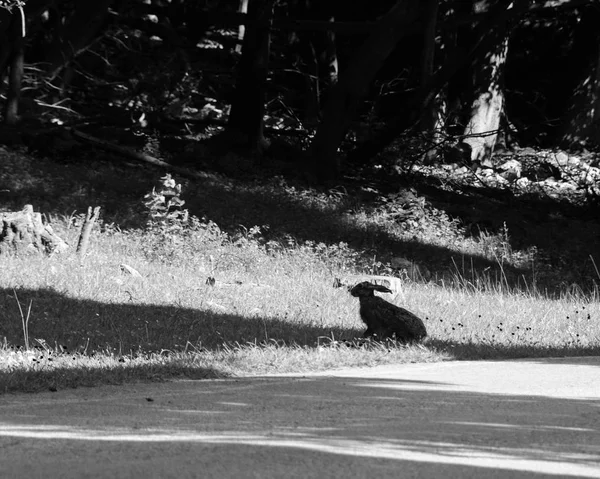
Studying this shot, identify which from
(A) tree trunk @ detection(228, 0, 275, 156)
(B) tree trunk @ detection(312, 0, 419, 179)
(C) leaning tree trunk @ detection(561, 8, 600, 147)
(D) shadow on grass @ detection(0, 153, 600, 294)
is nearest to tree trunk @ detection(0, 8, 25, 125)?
(D) shadow on grass @ detection(0, 153, 600, 294)

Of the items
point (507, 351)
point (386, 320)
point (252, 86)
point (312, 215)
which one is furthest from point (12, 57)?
point (507, 351)

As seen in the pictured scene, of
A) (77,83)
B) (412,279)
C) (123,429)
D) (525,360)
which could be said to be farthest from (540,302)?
(77,83)

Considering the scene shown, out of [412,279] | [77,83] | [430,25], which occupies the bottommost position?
[412,279]

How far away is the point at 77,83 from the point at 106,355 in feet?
64.4

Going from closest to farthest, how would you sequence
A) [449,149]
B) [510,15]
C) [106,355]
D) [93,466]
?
1. [93,466]
2. [106,355]
3. [510,15]
4. [449,149]

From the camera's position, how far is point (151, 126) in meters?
25.4

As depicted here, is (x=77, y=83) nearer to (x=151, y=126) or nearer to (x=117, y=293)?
(x=151, y=126)

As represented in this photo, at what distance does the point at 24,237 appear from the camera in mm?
14719

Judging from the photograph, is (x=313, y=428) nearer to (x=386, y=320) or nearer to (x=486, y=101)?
(x=386, y=320)

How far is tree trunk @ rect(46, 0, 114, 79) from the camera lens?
76.6 feet

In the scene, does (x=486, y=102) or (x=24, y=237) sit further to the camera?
(x=486, y=102)

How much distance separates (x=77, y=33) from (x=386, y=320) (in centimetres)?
1588

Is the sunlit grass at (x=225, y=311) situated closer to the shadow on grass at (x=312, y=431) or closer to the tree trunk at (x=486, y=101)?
the shadow on grass at (x=312, y=431)

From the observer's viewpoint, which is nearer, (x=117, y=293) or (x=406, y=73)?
(x=117, y=293)
